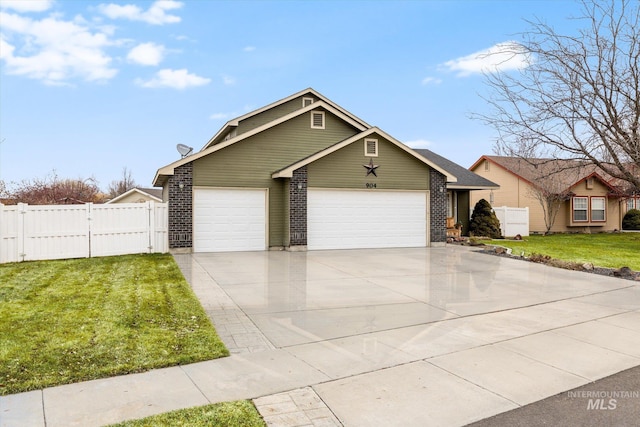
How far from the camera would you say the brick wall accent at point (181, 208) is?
15188 millimetres

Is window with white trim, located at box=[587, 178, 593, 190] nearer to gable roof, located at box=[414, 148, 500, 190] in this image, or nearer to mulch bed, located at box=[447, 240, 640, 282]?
gable roof, located at box=[414, 148, 500, 190]

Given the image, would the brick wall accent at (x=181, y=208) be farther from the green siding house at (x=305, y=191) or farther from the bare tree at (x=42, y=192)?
the bare tree at (x=42, y=192)

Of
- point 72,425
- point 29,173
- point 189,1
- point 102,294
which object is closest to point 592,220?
point 189,1

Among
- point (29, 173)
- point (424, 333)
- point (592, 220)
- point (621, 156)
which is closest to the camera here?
point (424, 333)

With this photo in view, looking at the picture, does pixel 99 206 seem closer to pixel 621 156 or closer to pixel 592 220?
pixel 621 156

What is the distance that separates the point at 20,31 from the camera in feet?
45.2

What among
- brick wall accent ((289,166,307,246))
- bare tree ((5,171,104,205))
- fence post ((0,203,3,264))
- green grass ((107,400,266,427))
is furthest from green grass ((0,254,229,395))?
bare tree ((5,171,104,205))

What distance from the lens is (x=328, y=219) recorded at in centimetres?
1698

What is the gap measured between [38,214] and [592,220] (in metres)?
30.8

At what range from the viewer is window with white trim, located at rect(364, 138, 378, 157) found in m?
17.4

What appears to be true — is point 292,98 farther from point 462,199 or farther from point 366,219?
point 462,199

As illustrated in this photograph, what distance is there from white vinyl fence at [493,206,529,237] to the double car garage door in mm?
7891

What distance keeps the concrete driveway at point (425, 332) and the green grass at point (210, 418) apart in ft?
0.50

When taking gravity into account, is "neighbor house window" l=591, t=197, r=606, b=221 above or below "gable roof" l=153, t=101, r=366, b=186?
below
